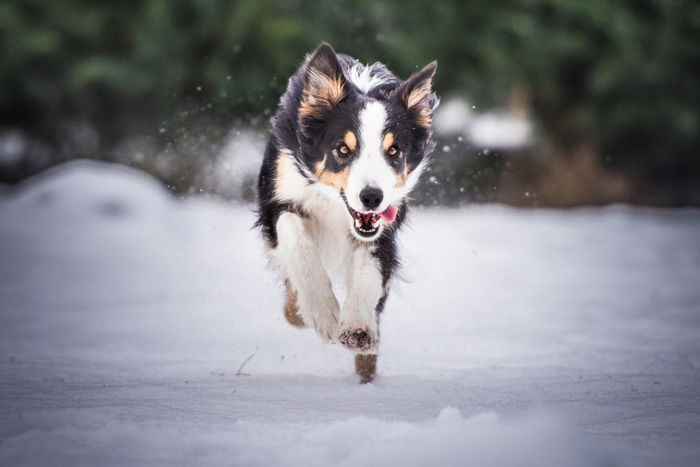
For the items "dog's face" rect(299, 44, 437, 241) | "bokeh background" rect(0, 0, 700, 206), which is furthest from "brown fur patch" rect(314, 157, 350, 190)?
"bokeh background" rect(0, 0, 700, 206)

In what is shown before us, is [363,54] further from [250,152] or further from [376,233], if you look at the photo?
[376,233]

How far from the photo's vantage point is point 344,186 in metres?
3.84

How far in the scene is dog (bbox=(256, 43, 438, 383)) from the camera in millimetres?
3811

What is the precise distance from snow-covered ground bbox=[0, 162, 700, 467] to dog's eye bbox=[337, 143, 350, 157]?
84 centimetres

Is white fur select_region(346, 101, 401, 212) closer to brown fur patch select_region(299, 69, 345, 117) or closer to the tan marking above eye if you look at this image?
the tan marking above eye

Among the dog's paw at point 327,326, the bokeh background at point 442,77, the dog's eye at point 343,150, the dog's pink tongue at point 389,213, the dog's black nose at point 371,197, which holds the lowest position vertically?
the dog's paw at point 327,326

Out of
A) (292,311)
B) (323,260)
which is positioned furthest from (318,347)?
(323,260)

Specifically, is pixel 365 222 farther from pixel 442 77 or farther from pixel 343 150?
pixel 442 77

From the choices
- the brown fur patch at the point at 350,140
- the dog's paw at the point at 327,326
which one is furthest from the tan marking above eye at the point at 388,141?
the dog's paw at the point at 327,326

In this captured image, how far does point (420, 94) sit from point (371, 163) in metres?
0.64

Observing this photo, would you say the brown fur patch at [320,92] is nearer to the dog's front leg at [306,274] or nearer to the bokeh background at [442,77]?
the dog's front leg at [306,274]

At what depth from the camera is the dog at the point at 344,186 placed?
3.81m

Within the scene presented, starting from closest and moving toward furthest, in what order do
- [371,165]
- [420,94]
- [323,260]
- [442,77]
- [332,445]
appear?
[332,445] < [371,165] < [420,94] < [323,260] < [442,77]

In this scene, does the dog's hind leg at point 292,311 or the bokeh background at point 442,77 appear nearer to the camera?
the dog's hind leg at point 292,311
